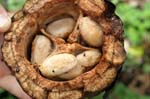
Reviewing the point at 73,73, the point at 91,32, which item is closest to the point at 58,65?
the point at 73,73

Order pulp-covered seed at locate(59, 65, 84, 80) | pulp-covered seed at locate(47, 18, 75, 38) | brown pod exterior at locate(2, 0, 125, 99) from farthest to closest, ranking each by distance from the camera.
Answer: pulp-covered seed at locate(47, 18, 75, 38) < pulp-covered seed at locate(59, 65, 84, 80) < brown pod exterior at locate(2, 0, 125, 99)

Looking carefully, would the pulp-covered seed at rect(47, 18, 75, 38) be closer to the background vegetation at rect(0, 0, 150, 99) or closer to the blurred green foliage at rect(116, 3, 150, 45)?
the background vegetation at rect(0, 0, 150, 99)

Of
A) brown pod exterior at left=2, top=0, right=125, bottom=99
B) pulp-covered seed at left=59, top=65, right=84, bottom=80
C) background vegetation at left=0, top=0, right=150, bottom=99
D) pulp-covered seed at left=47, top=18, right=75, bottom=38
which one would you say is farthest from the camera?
background vegetation at left=0, top=0, right=150, bottom=99

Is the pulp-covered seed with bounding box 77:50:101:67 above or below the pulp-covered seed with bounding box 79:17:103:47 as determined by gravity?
below

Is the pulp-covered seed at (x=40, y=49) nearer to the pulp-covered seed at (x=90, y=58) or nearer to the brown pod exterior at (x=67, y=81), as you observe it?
the brown pod exterior at (x=67, y=81)

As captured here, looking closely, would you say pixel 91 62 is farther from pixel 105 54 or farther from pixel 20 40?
pixel 20 40

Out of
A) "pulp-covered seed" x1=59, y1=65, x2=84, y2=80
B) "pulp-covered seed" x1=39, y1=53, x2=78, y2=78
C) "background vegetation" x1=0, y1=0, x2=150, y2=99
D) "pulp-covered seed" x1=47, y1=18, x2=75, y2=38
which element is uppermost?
"pulp-covered seed" x1=47, y1=18, x2=75, y2=38

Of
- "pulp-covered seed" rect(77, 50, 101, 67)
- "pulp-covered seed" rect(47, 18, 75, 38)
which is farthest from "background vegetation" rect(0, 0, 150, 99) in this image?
"pulp-covered seed" rect(77, 50, 101, 67)
